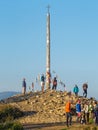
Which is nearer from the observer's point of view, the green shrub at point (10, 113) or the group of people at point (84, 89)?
the green shrub at point (10, 113)

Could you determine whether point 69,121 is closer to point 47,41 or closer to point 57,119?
point 57,119

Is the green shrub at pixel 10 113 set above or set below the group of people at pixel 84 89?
below

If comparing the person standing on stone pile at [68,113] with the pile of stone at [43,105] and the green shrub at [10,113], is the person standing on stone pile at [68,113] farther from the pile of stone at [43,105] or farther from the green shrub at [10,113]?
the green shrub at [10,113]

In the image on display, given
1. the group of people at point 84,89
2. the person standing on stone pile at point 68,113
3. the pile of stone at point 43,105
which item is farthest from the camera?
the group of people at point 84,89

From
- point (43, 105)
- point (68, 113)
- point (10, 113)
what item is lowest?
point (68, 113)

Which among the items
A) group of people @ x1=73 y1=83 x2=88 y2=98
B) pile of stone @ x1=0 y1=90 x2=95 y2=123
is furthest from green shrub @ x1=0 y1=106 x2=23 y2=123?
group of people @ x1=73 y1=83 x2=88 y2=98

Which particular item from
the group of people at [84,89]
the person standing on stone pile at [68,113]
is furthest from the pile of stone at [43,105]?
the person standing on stone pile at [68,113]

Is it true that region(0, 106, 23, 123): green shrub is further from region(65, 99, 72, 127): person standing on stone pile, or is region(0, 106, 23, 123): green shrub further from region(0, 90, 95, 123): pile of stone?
region(65, 99, 72, 127): person standing on stone pile

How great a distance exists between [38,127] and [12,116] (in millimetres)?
6540

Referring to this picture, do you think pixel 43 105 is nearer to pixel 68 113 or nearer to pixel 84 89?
pixel 84 89

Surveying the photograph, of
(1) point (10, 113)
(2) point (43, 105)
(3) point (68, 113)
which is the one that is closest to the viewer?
(3) point (68, 113)

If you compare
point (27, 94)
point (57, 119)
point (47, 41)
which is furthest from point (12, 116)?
point (47, 41)

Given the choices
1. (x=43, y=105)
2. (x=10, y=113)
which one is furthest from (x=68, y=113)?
(x=43, y=105)

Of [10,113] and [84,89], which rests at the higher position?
[84,89]
